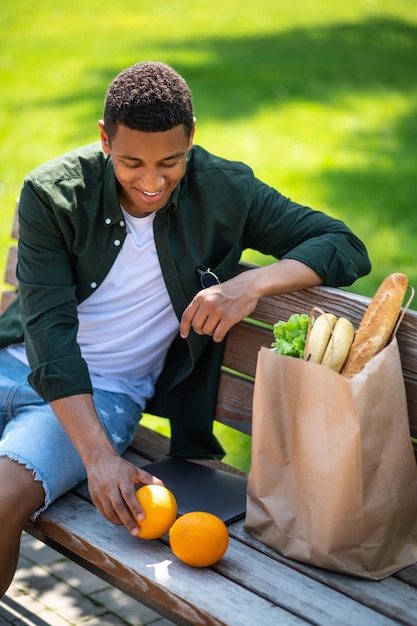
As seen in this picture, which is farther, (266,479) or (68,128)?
(68,128)

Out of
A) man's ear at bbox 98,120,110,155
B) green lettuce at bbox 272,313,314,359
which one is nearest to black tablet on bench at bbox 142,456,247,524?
green lettuce at bbox 272,313,314,359

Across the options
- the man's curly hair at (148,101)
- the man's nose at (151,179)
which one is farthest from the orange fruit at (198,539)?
the man's curly hair at (148,101)

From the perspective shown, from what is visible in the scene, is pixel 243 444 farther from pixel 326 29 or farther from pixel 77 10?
pixel 77 10

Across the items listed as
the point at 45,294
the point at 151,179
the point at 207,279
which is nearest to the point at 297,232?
the point at 207,279

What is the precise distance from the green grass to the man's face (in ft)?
9.74

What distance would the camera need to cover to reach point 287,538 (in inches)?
99.8

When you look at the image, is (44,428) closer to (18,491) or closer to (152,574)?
(18,491)

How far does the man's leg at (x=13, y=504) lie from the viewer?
262 cm

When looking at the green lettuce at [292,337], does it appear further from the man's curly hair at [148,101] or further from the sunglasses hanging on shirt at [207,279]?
the man's curly hair at [148,101]

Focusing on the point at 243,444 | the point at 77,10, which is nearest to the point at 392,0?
the point at 77,10

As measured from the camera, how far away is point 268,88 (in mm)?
10789

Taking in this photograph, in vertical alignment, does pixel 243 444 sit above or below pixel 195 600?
below

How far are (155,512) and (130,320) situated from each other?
0.76 metres

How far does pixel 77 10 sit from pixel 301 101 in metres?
6.66
